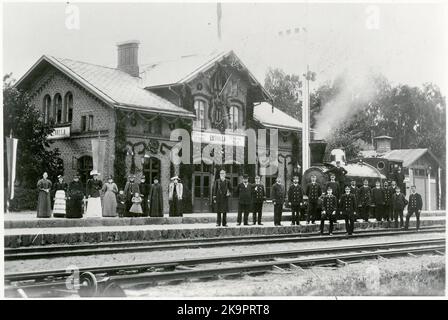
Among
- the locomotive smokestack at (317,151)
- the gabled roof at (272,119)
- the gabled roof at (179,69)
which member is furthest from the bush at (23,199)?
the gabled roof at (272,119)

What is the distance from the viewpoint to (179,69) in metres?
26.0

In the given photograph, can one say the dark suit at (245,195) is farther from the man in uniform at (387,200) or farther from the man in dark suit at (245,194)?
the man in uniform at (387,200)

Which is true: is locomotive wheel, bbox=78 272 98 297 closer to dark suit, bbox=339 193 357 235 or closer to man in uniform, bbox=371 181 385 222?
dark suit, bbox=339 193 357 235

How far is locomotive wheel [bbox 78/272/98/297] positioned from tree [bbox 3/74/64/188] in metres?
9.57

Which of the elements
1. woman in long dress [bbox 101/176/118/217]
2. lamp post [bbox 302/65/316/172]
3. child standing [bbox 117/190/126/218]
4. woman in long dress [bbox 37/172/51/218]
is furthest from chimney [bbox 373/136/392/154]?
woman in long dress [bbox 37/172/51/218]

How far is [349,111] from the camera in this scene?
26.3 metres

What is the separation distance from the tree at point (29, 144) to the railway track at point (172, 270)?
8.30m

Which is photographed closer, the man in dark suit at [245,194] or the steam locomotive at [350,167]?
the man in dark suit at [245,194]

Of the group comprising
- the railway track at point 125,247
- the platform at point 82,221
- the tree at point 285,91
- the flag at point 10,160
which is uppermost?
the tree at point 285,91

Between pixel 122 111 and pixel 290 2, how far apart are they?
13.3m

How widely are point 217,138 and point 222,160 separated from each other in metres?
1.03

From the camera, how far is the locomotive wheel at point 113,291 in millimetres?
7543
